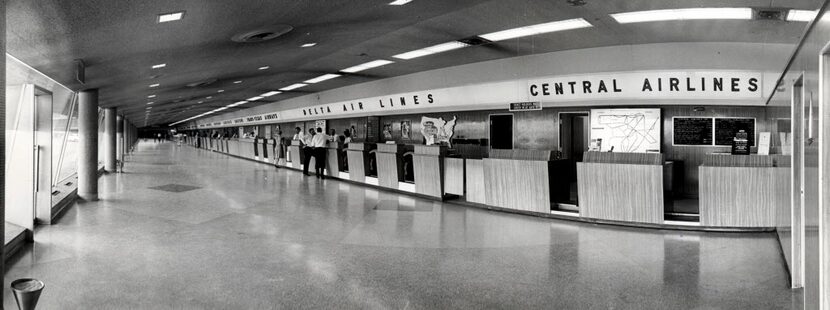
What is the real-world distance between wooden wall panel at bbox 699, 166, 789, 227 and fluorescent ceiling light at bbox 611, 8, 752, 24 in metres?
2.08

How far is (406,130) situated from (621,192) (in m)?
8.37

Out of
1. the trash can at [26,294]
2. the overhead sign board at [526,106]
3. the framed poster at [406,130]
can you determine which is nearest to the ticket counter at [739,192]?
the overhead sign board at [526,106]

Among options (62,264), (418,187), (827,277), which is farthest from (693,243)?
(62,264)

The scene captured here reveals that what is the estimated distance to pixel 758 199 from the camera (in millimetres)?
6020

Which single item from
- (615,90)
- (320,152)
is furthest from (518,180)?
(320,152)

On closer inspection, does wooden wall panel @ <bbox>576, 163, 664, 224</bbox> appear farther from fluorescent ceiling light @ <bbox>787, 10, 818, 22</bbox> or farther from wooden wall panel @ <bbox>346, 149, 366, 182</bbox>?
wooden wall panel @ <bbox>346, 149, 366, 182</bbox>

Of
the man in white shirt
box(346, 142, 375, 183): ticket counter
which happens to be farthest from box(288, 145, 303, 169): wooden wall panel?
box(346, 142, 375, 183): ticket counter

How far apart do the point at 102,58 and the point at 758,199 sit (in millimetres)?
8833

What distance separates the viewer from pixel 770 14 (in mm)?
6090

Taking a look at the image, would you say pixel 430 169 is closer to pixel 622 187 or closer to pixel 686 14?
pixel 622 187

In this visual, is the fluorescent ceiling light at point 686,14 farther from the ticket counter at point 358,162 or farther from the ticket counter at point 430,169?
the ticket counter at point 358,162

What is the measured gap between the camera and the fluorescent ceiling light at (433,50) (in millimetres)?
8756

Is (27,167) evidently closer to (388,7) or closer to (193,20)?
(193,20)

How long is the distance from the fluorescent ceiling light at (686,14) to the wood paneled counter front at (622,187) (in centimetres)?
194
